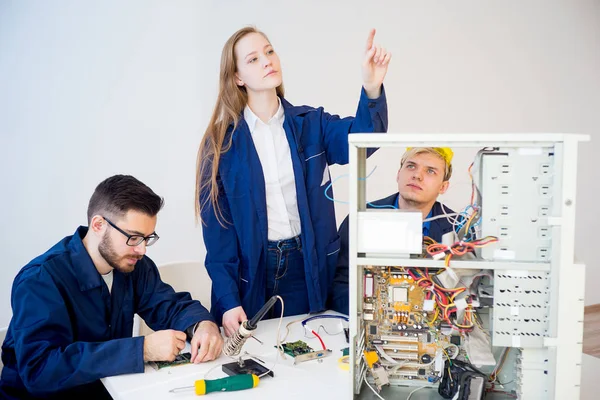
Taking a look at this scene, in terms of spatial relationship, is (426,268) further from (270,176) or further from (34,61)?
(34,61)

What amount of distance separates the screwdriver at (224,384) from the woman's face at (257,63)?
38.9 inches

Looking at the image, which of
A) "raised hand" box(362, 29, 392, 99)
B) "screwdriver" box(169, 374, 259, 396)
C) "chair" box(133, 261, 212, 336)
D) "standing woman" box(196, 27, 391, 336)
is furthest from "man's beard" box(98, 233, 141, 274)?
"raised hand" box(362, 29, 392, 99)

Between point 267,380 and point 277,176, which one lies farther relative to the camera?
point 277,176

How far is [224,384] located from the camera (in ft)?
4.38

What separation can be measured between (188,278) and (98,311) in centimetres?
76

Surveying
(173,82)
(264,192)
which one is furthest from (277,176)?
(173,82)

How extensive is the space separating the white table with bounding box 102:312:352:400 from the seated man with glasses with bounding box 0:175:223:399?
0.13 ft

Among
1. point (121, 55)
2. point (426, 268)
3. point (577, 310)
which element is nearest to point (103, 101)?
point (121, 55)

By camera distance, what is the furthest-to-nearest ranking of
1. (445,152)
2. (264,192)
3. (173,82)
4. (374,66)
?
(173,82) < (445,152) < (264,192) < (374,66)

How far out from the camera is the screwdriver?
1318 mm

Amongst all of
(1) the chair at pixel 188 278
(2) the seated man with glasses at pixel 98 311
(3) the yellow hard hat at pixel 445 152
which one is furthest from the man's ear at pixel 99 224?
(3) the yellow hard hat at pixel 445 152

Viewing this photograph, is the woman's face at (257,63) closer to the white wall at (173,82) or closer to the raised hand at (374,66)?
the raised hand at (374,66)

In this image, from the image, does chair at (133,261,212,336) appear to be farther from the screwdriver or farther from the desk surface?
the screwdriver

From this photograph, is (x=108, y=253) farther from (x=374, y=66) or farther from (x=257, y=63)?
(x=374, y=66)
